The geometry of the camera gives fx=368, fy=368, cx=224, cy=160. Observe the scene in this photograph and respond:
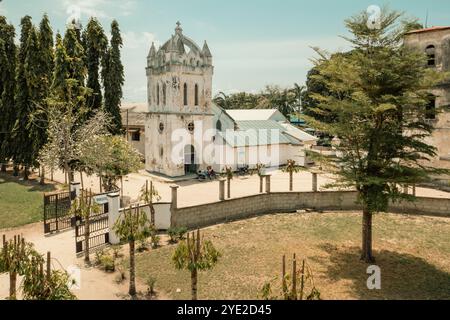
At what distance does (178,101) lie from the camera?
102 ft

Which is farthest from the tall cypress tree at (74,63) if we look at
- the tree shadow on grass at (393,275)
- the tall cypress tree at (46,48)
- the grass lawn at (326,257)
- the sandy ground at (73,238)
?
the tree shadow on grass at (393,275)

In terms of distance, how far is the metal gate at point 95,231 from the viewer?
1623 cm

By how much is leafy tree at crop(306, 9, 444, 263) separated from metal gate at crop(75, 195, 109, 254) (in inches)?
438

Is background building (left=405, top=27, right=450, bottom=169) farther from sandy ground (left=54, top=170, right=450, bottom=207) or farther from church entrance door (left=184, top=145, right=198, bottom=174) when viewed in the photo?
church entrance door (left=184, top=145, right=198, bottom=174)

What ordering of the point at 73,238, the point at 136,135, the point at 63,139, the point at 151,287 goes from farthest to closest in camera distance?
the point at 136,135 → the point at 63,139 → the point at 73,238 → the point at 151,287

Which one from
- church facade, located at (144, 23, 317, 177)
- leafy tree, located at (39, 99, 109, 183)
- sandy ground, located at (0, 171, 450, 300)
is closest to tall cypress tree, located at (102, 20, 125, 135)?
Answer: church facade, located at (144, 23, 317, 177)

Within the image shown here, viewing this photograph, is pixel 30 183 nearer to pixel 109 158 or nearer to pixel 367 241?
pixel 109 158

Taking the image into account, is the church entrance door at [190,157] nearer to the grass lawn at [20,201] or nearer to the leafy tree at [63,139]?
the leafy tree at [63,139]

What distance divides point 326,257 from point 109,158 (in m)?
14.0

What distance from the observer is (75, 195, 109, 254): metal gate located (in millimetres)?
16234

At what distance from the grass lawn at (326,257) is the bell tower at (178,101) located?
1272 centimetres

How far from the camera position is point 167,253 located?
16453 millimetres

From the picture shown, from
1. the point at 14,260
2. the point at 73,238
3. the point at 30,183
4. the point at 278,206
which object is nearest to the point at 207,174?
the point at 278,206
